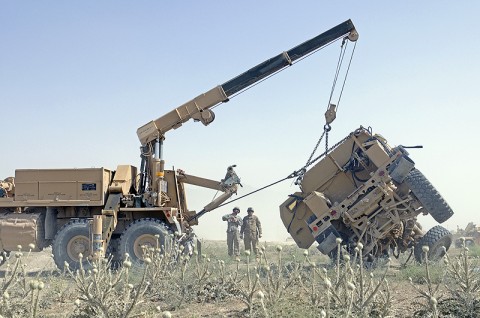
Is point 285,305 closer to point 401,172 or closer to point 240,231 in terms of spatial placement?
point 401,172

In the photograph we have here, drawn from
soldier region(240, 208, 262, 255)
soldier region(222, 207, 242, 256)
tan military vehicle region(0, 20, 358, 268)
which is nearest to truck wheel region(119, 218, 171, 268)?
tan military vehicle region(0, 20, 358, 268)

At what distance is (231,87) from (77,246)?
500 centimetres

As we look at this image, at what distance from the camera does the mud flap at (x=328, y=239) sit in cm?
937

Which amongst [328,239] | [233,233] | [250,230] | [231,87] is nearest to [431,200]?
[328,239]

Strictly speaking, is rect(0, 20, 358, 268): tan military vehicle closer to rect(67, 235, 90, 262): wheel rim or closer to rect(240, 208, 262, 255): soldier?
rect(67, 235, 90, 262): wheel rim

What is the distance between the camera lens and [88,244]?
10.2 metres

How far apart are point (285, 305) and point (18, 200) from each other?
7744 mm

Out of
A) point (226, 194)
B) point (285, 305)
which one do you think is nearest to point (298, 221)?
point (226, 194)

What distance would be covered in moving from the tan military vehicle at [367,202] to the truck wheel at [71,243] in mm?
4410

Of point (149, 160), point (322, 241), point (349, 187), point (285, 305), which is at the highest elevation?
point (149, 160)

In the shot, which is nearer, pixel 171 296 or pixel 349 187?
pixel 171 296

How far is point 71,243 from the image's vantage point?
33.6 ft

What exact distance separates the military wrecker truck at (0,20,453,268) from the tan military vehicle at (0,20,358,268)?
2cm

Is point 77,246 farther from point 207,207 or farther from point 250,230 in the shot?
point 250,230
